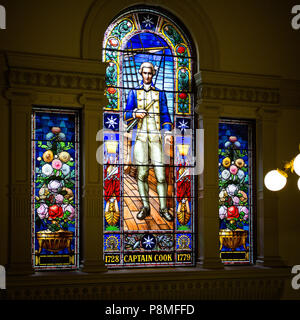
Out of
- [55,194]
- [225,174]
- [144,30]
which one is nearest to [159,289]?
[55,194]

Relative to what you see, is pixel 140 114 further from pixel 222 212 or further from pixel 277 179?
pixel 277 179

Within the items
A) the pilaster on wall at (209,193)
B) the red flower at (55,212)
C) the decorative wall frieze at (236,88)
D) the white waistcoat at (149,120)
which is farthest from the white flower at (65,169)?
the decorative wall frieze at (236,88)

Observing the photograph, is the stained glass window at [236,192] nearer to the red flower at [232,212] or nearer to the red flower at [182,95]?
the red flower at [232,212]

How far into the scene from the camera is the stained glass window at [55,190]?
855cm

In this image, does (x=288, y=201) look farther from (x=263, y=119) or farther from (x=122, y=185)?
(x=122, y=185)

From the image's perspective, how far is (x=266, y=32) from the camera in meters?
9.87

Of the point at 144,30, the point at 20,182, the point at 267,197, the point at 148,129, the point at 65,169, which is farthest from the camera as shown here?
the point at 267,197

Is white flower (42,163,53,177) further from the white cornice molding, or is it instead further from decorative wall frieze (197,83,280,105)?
decorative wall frieze (197,83,280,105)

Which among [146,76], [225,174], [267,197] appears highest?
[146,76]

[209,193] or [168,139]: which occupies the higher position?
[168,139]

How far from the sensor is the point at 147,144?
30.2ft

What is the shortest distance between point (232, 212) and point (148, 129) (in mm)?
1973

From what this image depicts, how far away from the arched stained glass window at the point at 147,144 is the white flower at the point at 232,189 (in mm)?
632

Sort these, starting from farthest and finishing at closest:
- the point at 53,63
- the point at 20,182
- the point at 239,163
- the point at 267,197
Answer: the point at 239,163, the point at 267,197, the point at 53,63, the point at 20,182
